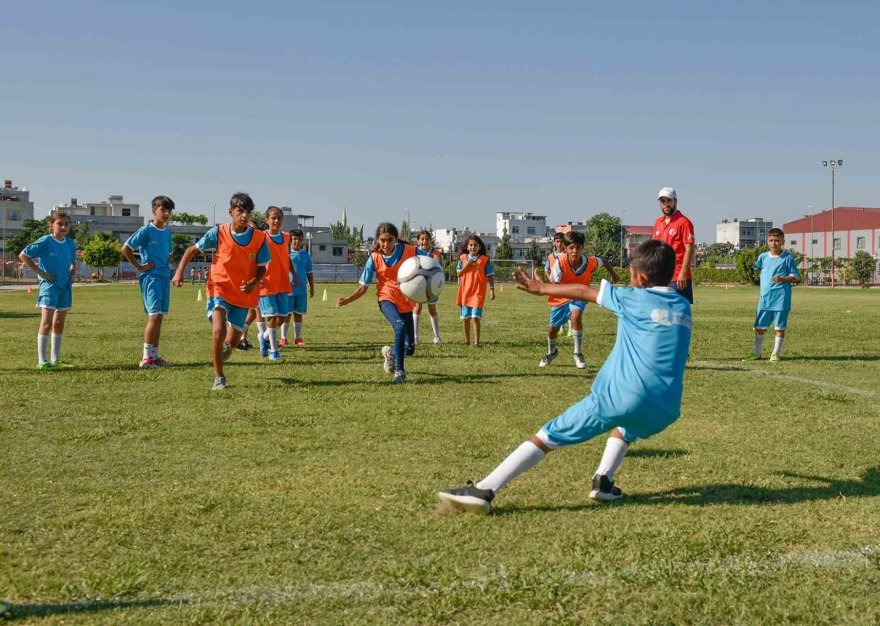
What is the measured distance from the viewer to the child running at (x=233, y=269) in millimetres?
9547

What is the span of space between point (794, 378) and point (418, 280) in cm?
511

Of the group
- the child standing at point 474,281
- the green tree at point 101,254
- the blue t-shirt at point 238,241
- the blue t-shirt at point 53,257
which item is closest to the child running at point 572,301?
the child standing at point 474,281

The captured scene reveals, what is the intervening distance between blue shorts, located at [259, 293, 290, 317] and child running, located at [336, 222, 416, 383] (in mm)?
2375

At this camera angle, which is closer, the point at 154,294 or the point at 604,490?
the point at 604,490

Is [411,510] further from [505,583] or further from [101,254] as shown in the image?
[101,254]

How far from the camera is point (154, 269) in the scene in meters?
11.9

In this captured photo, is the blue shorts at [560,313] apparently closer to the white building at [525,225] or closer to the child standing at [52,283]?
the child standing at [52,283]

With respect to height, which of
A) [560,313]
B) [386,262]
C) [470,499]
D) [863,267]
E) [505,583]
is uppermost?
[386,262]

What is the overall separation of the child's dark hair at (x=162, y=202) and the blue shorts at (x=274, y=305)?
7.26 ft

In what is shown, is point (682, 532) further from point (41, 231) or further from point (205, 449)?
point (41, 231)

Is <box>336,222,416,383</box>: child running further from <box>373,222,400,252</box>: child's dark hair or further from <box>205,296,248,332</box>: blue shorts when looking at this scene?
<box>205,296,248,332</box>: blue shorts

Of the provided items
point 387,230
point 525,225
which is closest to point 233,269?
point 387,230

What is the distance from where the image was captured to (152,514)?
4.77 meters

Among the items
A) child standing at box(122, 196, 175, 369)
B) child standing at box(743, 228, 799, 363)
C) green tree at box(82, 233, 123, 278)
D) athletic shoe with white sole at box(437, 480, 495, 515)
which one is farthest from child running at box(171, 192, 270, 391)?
green tree at box(82, 233, 123, 278)
